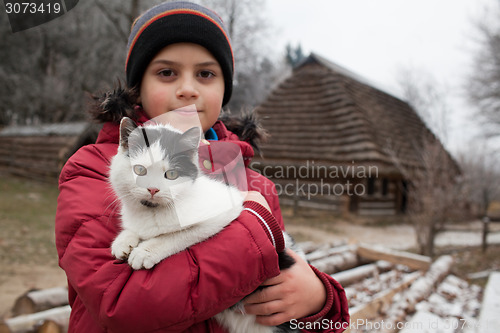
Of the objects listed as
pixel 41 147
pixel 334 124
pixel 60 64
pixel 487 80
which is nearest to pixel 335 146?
pixel 334 124

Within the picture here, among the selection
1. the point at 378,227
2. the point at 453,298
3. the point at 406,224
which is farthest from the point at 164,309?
the point at 406,224

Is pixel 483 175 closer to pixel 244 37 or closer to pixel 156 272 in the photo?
pixel 244 37

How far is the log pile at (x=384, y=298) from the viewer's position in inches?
101

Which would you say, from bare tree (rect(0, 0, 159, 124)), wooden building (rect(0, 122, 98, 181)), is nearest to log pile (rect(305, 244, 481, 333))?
wooden building (rect(0, 122, 98, 181))

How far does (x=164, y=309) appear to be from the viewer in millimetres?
981

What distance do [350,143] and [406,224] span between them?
12.4 ft

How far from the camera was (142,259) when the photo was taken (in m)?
1.04

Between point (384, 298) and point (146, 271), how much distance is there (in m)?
3.13

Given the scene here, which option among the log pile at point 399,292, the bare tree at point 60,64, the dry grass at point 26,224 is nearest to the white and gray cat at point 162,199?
the log pile at point 399,292

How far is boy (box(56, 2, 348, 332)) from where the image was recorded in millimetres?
995

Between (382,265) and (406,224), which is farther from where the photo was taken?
(406,224)

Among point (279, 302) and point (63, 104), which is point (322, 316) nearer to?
point (279, 302)

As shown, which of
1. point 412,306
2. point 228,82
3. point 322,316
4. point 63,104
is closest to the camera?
point 322,316

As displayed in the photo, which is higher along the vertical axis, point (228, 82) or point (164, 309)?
point (228, 82)
